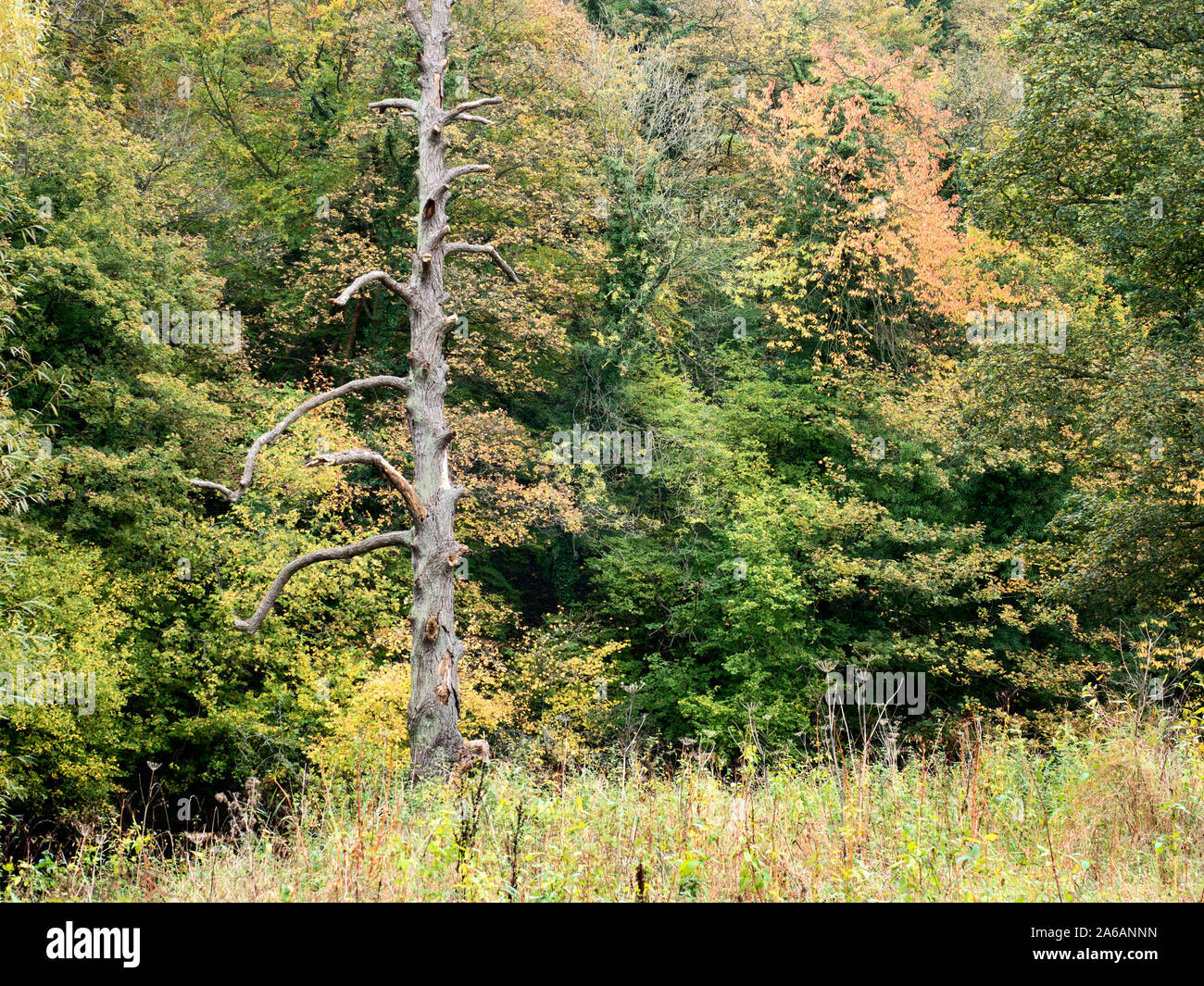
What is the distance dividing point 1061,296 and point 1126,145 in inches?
418

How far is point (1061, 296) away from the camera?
851 inches

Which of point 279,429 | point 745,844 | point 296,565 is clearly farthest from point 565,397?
point 745,844

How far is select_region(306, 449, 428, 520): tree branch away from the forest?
8cm

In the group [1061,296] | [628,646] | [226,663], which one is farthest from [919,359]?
[226,663]

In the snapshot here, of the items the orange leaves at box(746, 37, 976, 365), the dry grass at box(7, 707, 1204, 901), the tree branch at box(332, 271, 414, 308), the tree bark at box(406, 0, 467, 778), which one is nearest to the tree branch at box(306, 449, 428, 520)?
the tree bark at box(406, 0, 467, 778)

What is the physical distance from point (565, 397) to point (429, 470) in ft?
41.6

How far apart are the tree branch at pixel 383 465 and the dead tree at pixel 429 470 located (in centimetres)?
1

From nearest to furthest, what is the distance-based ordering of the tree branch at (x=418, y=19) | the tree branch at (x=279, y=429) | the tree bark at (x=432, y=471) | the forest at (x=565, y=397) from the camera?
the tree branch at (x=279, y=429), the tree bark at (x=432, y=471), the tree branch at (x=418, y=19), the forest at (x=565, y=397)

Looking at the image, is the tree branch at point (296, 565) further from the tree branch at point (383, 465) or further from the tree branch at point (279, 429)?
the tree branch at point (279, 429)

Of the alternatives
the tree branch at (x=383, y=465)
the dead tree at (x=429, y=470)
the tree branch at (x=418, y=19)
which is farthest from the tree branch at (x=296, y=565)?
the tree branch at (x=418, y=19)

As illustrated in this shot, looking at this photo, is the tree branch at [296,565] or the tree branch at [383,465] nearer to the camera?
the tree branch at [383,465]

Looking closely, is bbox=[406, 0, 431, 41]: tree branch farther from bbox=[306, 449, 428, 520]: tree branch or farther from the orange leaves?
the orange leaves

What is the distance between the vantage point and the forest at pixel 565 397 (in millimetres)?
11320
